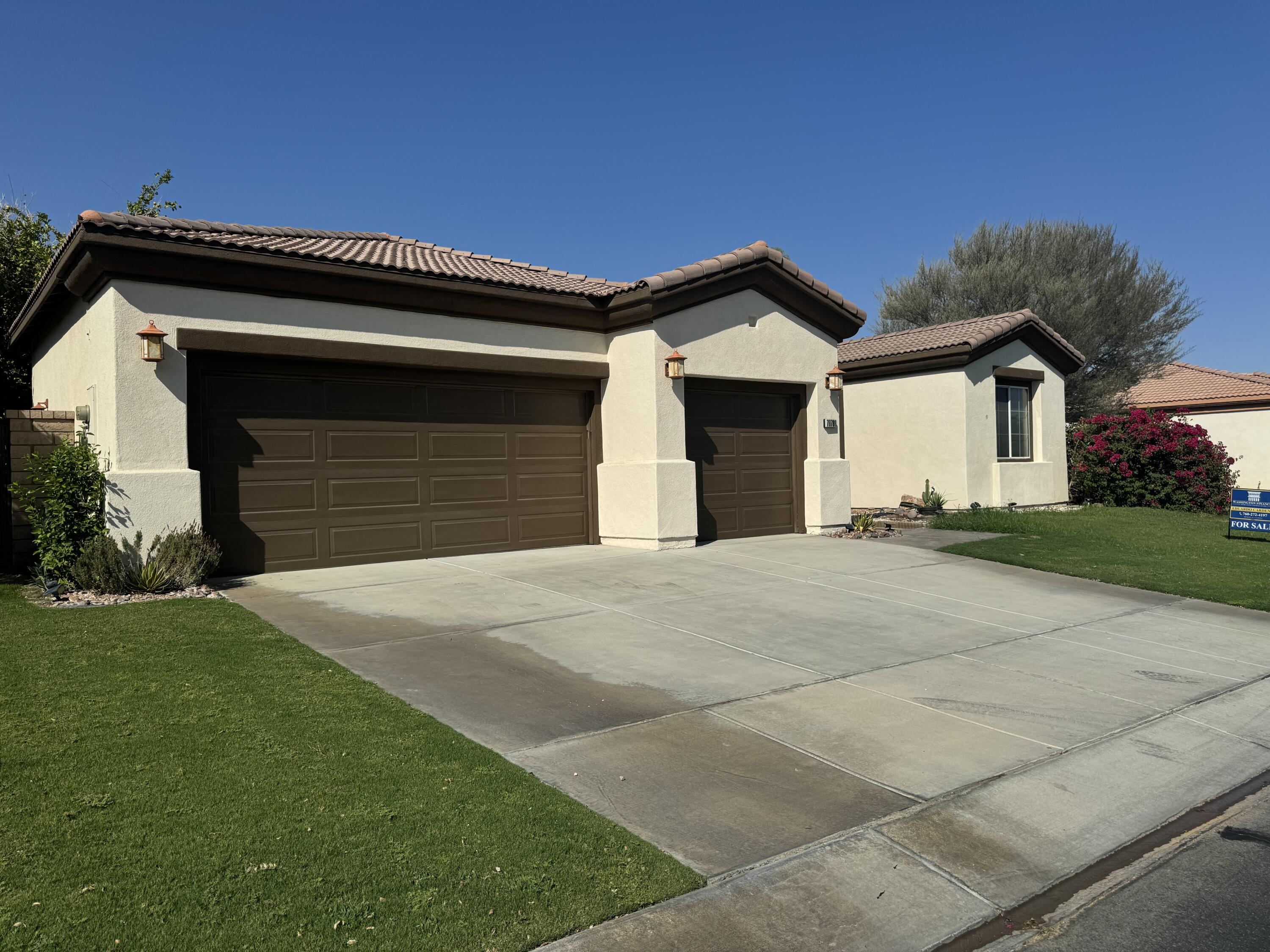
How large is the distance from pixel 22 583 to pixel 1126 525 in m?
18.0

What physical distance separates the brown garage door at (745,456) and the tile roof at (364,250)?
8.37 feet

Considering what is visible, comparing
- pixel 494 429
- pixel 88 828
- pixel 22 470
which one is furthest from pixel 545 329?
pixel 88 828

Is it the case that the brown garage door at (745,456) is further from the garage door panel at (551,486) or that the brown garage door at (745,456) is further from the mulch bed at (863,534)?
the garage door panel at (551,486)

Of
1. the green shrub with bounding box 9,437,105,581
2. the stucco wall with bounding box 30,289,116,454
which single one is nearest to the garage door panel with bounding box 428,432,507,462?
the stucco wall with bounding box 30,289,116,454

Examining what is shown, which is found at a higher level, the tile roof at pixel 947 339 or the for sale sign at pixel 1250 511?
the tile roof at pixel 947 339

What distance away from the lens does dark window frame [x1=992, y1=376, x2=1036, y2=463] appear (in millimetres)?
20453

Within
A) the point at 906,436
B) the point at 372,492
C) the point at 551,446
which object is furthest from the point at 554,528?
the point at 906,436

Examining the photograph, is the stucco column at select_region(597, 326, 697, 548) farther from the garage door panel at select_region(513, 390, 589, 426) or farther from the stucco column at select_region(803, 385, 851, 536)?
the stucco column at select_region(803, 385, 851, 536)

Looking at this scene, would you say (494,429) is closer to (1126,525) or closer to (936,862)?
(936,862)

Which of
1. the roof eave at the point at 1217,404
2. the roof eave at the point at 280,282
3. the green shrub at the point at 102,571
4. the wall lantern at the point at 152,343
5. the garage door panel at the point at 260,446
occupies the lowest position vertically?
the green shrub at the point at 102,571

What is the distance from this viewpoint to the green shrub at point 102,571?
364 inches

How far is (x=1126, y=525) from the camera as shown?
701 inches

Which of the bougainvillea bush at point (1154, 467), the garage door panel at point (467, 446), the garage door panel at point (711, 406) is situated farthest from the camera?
the bougainvillea bush at point (1154, 467)

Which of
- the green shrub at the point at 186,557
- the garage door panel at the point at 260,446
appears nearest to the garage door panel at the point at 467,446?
the garage door panel at the point at 260,446
